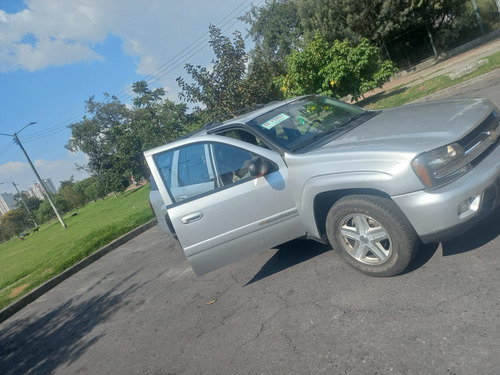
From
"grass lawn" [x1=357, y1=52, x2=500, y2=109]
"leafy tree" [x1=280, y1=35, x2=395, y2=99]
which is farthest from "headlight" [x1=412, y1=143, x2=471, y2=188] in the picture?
"leafy tree" [x1=280, y1=35, x2=395, y2=99]

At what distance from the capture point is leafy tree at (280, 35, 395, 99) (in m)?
15.7

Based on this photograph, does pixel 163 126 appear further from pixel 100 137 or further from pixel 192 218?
pixel 100 137

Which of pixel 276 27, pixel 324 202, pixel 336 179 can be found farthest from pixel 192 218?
pixel 276 27

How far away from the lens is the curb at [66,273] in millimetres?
7096

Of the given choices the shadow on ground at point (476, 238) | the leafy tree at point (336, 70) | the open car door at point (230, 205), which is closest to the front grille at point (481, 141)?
the shadow on ground at point (476, 238)

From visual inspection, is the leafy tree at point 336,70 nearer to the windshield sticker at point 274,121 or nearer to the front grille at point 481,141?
the windshield sticker at point 274,121

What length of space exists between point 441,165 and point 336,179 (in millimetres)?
814

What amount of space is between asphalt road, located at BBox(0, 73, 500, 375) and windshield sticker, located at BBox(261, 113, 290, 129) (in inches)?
61.9

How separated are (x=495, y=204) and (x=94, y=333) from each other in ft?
15.0

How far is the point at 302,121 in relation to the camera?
414cm

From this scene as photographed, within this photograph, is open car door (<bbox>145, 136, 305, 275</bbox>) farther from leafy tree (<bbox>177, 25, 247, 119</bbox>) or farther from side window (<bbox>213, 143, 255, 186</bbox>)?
leafy tree (<bbox>177, 25, 247, 119</bbox>)

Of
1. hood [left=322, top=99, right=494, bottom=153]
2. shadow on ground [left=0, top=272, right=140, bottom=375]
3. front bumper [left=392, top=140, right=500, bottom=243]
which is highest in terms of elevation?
hood [left=322, top=99, right=494, bottom=153]

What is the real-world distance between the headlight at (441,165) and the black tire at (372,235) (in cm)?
34

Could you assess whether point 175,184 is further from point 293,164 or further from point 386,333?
point 386,333
